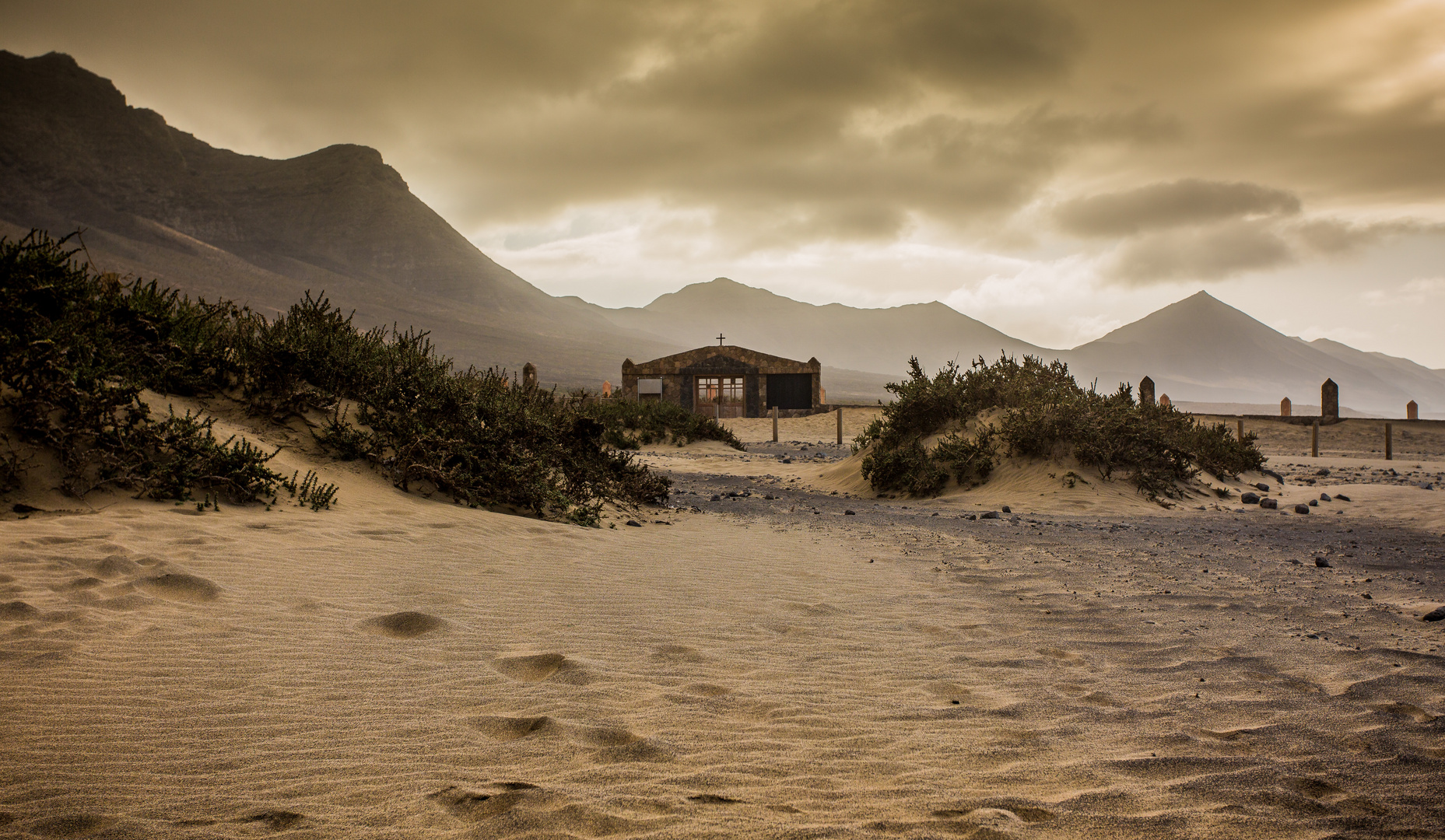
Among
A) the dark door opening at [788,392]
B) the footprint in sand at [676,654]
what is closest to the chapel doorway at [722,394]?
the dark door opening at [788,392]

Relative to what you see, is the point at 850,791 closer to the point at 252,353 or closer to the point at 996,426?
the point at 252,353

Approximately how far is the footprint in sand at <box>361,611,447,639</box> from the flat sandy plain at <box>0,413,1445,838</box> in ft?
0.07

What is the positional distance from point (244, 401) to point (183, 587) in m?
3.96

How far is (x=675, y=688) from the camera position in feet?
9.73

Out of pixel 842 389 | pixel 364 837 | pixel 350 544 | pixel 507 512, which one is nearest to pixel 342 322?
pixel 507 512

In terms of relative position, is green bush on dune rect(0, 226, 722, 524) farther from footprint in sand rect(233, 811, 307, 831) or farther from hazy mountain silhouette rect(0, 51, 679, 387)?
hazy mountain silhouette rect(0, 51, 679, 387)

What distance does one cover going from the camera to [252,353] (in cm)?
712

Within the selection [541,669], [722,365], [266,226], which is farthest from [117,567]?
[266,226]

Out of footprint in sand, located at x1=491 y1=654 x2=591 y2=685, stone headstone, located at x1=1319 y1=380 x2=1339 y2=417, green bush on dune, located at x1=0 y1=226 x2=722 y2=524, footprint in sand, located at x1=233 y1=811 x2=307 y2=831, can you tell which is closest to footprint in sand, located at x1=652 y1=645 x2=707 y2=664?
footprint in sand, located at x1=491 y1=654 x2=591 y2=685

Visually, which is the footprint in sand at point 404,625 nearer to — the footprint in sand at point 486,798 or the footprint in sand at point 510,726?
the footprint in sand at point 510,726

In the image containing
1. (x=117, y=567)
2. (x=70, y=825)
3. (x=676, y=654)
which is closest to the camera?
(x=70, y=825)

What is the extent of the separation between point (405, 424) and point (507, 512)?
1.41 meters

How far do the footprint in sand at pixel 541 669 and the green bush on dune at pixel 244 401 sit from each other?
3.62 meters

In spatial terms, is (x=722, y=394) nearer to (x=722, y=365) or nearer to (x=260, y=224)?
(x=722, y=365)
